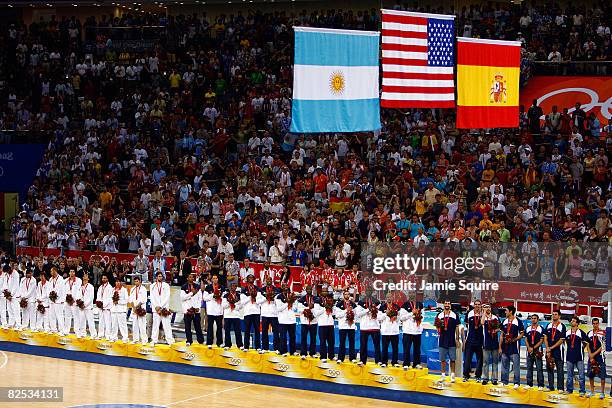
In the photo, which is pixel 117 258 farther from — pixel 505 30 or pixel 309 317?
pixel 505 30

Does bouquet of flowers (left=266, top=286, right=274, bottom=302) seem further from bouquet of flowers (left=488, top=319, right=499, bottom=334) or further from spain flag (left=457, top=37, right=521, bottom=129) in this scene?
spain flag (left=457, top=37, right=521, bottom=129)

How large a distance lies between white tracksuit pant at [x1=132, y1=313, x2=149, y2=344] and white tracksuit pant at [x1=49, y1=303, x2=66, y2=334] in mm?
2147

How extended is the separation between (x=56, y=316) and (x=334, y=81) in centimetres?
1147

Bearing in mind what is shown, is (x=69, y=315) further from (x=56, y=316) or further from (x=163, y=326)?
(x=163, y=326)

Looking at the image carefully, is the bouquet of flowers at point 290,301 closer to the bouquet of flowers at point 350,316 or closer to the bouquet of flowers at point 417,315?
the bouquet of flowers at point 350,316

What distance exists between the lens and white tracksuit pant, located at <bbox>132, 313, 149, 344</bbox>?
25406mm

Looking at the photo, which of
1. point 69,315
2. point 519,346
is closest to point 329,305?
point 519,346

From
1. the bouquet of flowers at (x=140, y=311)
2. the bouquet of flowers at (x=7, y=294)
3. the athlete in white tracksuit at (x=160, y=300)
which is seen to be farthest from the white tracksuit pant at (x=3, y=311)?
the athlete in white tracksuit at (x=160, y=300)

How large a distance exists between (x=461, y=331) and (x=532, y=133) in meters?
11.0

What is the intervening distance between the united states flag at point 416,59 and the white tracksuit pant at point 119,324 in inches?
369

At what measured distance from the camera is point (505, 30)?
34.1 metres

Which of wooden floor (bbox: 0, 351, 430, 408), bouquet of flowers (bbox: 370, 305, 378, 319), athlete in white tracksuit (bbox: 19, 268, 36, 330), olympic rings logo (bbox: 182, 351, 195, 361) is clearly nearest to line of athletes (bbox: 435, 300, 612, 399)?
bouquet of flowers (bbox: 370, 305, 378, 319)

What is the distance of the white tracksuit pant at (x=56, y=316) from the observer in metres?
26.6

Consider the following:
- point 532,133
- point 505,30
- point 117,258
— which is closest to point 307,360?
point 117,258
